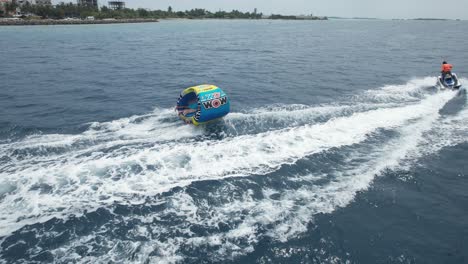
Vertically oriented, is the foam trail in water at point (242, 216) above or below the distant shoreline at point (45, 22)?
below

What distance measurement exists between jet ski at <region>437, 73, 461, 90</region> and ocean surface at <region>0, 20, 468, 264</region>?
43.5 inches

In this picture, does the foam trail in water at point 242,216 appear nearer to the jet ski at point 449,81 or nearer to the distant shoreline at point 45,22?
the jet ski at point 449,81

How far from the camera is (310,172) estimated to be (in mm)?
12453

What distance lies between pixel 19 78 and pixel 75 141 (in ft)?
61.7

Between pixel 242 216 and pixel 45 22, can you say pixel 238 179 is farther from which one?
pixel 45 22

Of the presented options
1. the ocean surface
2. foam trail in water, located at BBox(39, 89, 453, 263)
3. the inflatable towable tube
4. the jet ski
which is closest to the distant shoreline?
the ocean surface

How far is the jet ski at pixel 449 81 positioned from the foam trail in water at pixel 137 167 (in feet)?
39.0

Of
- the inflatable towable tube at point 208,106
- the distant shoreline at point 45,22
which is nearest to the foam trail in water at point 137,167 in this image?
the inflatable towable tube at point 208,106

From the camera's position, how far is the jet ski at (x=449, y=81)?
2445 cm

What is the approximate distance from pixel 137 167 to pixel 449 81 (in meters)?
25.9

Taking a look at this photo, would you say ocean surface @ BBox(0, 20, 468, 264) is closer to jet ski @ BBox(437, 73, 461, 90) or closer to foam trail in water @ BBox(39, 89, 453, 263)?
foam trail in water @ BBox(39, 89, 453, 263)

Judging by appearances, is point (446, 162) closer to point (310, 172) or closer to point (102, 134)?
point (310, 172)

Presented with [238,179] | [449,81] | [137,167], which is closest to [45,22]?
[137,167]

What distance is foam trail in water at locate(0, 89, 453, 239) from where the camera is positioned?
10.1 meters
